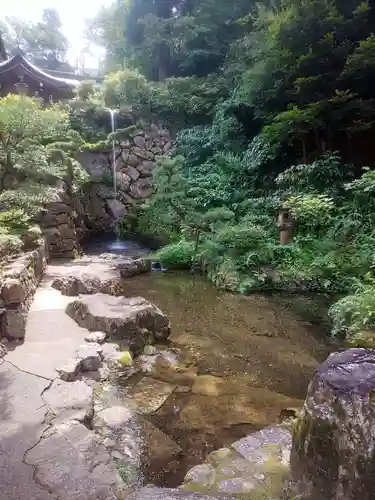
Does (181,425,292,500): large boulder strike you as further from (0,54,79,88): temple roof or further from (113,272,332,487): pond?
(0,54,79,88): temple roof

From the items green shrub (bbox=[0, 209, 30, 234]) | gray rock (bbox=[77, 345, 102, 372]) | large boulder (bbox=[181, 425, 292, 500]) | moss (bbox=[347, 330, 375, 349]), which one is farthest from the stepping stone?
green shrub (bbox=[0, 209, 30, 234])

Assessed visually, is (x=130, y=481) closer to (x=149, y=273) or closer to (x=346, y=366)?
(x=346, y=366)

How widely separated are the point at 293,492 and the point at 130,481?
1151mm

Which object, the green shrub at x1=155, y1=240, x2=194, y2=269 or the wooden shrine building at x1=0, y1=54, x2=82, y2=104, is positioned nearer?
the green shrub at x1=155, y1=240, x2=194, y2=269

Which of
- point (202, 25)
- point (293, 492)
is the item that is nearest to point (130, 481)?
point (293, 492)

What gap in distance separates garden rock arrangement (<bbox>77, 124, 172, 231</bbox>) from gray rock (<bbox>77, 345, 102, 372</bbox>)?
31.4ft

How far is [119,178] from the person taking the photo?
1380cm

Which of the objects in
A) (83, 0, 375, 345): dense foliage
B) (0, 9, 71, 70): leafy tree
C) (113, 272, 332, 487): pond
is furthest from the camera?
(0, 9, 71, 70): leafy tree

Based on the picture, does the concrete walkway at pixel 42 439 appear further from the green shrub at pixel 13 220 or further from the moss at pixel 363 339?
the moss at pixel 363 339

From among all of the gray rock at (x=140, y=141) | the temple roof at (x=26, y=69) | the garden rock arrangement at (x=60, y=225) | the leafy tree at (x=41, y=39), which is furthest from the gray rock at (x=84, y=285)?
the leafy tree at (x=41, y=39)

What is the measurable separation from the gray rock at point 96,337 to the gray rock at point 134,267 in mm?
3714

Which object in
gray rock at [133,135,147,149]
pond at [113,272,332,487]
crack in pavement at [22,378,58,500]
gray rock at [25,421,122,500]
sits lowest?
pond at [113,272,332,487]

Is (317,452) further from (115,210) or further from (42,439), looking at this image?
(115,210)

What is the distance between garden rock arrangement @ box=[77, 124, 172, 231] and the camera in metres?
13.6
